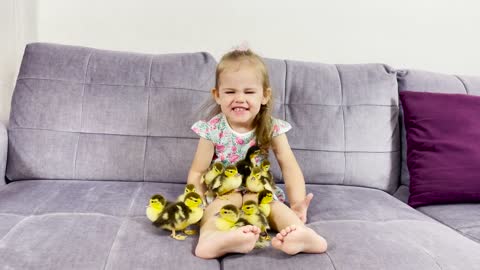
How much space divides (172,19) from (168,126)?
2.07 feet

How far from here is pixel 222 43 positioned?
2027mm

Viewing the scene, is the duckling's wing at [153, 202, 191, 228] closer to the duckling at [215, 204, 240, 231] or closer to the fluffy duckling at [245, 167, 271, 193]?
the duckling at [215, 204, 240, 231]

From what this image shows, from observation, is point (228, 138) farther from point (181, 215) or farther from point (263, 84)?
point (181, 215)

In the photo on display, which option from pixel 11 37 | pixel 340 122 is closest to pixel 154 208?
pixel 340 122

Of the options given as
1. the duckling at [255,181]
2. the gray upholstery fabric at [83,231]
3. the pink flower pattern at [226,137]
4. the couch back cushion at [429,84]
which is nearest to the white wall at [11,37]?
the gray upholstery fabric at [83,231]

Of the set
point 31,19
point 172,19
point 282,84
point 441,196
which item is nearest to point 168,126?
point 282,84

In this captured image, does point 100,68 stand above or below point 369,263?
above

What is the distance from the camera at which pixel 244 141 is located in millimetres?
1491

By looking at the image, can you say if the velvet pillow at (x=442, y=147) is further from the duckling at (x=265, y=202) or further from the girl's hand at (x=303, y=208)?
the duckling at (x=265, y=202)

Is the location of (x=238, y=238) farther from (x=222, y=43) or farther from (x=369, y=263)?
(x=222, y=43)

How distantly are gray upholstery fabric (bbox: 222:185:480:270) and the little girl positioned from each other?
4cm

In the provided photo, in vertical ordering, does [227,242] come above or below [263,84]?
below

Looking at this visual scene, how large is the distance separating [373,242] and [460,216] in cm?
49

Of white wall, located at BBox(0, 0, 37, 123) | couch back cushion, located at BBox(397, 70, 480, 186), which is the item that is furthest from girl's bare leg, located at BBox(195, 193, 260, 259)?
white wall, located at BBox(0, 0, 37, 123)
